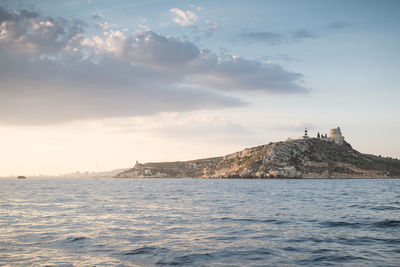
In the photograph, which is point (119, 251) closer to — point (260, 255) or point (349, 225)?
point (260, 255)

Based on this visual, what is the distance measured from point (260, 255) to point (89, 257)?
1094 cm

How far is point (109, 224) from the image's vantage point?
107 ft

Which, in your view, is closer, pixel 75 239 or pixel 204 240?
pixel 204 240

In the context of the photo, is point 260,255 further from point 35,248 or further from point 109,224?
point 109,224

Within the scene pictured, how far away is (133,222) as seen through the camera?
3359cm

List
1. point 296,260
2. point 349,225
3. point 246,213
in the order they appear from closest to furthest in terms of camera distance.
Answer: point 296,260 → point 349,225 → point 246,213

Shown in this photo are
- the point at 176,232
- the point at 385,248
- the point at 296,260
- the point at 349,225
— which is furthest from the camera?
the point at 349,225

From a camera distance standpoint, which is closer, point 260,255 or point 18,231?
point 260,255

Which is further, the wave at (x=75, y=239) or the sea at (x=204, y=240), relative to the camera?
the wave at (x=75, y=239)

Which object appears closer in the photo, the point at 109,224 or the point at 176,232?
the point at 176,232

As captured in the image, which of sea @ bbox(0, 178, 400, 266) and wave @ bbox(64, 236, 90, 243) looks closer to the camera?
sea @ bbox(0, 178, 400, 266)

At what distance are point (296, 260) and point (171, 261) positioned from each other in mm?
7544

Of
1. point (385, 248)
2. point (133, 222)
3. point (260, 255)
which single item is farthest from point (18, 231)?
point (385, 248)

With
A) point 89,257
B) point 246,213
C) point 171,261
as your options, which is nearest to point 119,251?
point 89,257
